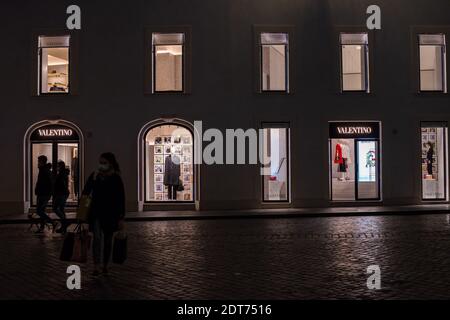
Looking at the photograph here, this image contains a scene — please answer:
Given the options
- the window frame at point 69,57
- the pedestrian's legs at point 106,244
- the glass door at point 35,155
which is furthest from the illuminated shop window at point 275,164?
the pedestrian's legs at point 106,244

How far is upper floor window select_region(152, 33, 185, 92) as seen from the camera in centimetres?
2452

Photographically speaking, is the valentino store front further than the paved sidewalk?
Yes

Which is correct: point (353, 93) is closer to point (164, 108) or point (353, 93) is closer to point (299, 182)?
point (299, 182)

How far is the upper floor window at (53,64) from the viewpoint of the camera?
80.5ft

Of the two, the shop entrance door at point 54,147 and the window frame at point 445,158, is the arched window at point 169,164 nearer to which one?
the shop entrance door at point 54,147

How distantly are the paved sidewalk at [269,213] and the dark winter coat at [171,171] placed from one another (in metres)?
1.44

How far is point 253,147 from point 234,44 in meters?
4.02

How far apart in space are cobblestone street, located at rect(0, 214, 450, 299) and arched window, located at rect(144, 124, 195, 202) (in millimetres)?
6558

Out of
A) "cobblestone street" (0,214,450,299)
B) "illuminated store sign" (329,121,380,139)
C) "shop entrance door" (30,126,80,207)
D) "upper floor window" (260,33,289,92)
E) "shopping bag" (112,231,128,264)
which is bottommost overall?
"cobblestone street" (0,214,450,299)

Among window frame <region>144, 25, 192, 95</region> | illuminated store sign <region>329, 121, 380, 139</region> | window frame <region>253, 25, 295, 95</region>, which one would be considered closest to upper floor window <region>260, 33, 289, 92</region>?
window frame <region>253, 25, 295, 95</region>

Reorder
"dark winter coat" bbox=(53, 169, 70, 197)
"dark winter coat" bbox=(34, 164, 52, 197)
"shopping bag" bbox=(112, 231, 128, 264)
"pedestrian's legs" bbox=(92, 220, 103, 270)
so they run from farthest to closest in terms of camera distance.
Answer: "dark winter coat" bbox=(53, 169, 70, 197) < "dark winter coat" bbox=(34, 164, 52, 197) < "pedestrian's legs" bbox=(92, 220, 103, 270) < "shopping bag" bbox=(112, 231, 128, 264)

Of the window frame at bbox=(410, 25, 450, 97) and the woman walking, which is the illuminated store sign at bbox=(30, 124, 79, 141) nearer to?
the window frame at bbox=(410, 25, 450, 97)
